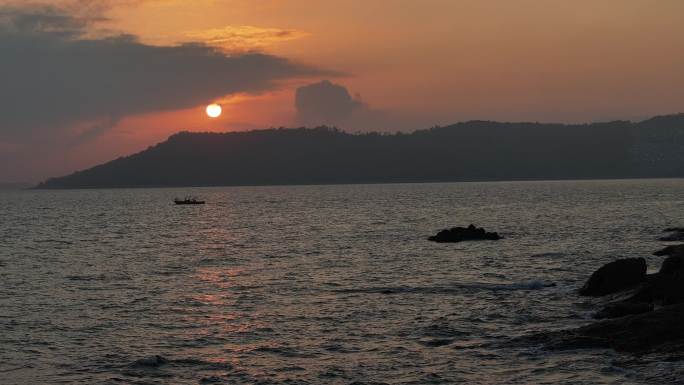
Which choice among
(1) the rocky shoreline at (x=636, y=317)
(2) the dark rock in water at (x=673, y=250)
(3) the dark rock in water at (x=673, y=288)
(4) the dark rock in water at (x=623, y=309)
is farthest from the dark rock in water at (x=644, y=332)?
(2) the dark rock in water at (x=673, y=250)

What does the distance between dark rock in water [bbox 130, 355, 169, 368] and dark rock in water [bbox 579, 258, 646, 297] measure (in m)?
23.5

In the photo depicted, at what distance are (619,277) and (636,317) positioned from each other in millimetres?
11465

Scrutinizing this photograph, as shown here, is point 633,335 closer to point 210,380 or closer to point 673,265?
point 673,265

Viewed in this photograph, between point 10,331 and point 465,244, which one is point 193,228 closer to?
point 465,244

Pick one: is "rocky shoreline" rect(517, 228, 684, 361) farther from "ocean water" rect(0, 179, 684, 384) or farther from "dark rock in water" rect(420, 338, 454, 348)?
"dark rock in water" rect(420, 338, 454, 348)

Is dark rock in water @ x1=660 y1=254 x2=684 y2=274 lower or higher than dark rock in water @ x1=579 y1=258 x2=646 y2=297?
higher

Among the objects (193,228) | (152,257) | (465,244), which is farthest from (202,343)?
(193,228)

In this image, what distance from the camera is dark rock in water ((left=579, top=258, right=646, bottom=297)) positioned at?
4022 centimetres

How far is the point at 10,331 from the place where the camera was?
34.5 meters

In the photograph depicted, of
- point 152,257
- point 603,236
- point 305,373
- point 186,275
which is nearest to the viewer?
point 305,373

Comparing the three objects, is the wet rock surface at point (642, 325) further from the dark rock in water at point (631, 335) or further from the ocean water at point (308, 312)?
the ocean water at point (308, 312)

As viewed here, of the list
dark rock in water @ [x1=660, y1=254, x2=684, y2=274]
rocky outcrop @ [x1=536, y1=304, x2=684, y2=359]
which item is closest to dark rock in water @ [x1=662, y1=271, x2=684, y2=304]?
dark rock in water @ [x1=660, y1=254, x2=684, y2=274]

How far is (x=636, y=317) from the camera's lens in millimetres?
29500

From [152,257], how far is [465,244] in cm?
3037
